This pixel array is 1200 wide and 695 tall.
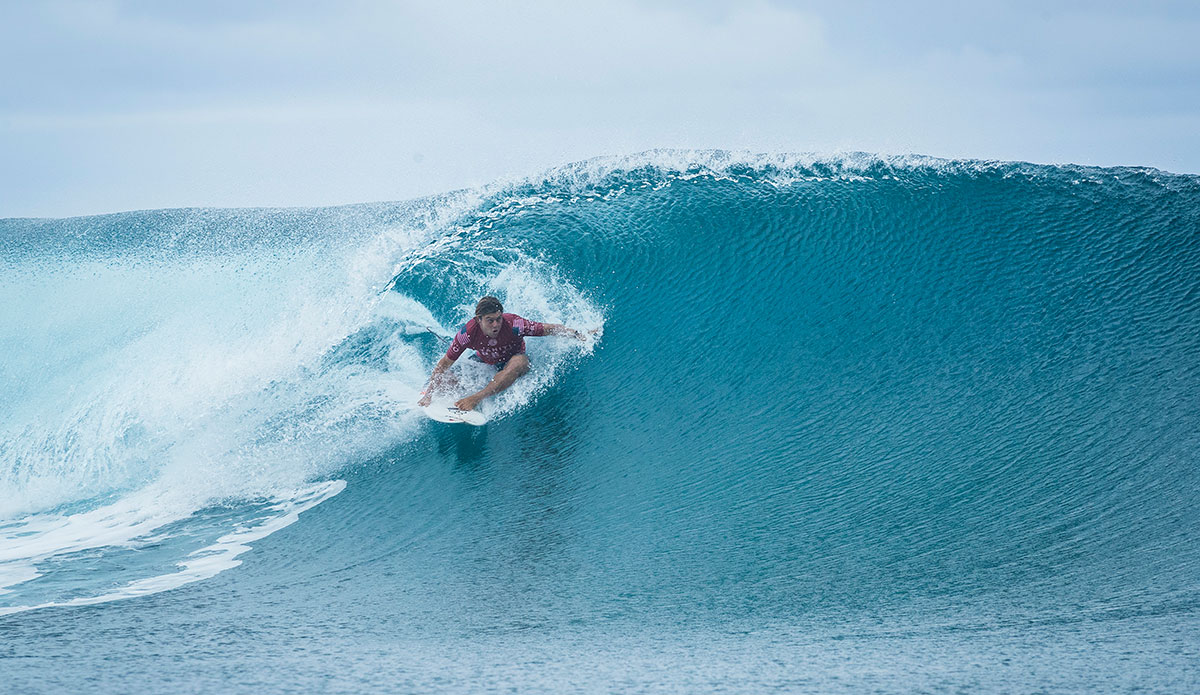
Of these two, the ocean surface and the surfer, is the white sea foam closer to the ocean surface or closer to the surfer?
the ocean surface

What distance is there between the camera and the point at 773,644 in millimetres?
2537

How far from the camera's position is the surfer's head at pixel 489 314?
5207mm

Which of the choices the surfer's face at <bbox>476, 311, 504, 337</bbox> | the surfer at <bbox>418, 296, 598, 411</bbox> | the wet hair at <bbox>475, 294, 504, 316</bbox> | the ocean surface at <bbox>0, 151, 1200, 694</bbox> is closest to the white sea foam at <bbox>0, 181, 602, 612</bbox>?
the ocean surface at <bbox>0, 151, 1200, 694</bbox>

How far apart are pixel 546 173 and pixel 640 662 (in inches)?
263

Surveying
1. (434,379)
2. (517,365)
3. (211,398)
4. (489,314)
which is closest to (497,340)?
A: (517,365)

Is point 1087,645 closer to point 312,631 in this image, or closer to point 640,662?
point 640,662

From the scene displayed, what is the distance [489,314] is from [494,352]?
434 mm

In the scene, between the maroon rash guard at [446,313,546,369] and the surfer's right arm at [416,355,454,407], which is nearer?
the maroon rash guard at [446,313,546,369]

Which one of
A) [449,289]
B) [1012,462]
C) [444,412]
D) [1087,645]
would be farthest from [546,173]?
[1087,645]

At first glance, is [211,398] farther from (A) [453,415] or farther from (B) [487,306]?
(B) [487,306]

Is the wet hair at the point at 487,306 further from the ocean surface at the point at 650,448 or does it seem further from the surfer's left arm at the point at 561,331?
the ocean surface at the point at 650,448

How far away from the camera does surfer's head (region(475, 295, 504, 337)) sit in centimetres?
521

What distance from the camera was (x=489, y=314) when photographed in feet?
17.1

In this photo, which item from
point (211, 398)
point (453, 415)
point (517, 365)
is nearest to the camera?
point (453, 415)
